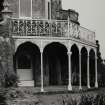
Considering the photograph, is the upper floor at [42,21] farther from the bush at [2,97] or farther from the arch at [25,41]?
the bush at [2,97]

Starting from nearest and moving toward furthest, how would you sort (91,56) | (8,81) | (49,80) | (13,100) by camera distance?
(13,100) → (8,81) → (49,80) → (91,56)

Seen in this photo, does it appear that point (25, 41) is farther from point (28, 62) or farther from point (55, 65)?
point (55, 65)

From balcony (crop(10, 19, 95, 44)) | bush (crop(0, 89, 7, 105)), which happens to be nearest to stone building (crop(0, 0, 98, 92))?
balcony (crop(10, 19, 95, 44))

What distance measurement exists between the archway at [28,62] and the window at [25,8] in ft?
8.12

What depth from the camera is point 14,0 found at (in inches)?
1222

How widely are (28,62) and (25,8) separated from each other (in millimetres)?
4075

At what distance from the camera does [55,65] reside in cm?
3244

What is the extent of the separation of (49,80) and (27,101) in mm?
14663

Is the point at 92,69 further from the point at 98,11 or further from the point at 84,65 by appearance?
the point at 98,11

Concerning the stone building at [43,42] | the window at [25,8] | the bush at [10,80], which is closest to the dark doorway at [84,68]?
the stone building at [43,42]

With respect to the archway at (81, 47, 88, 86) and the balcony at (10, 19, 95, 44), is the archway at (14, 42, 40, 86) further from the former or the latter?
the archway at (81, 47, 88, 86)

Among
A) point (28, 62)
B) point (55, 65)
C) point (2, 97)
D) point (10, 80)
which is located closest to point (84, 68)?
point (55, 65)

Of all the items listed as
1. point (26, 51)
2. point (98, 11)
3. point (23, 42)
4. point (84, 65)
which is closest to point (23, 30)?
point (23, 42)

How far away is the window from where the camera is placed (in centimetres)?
3099
